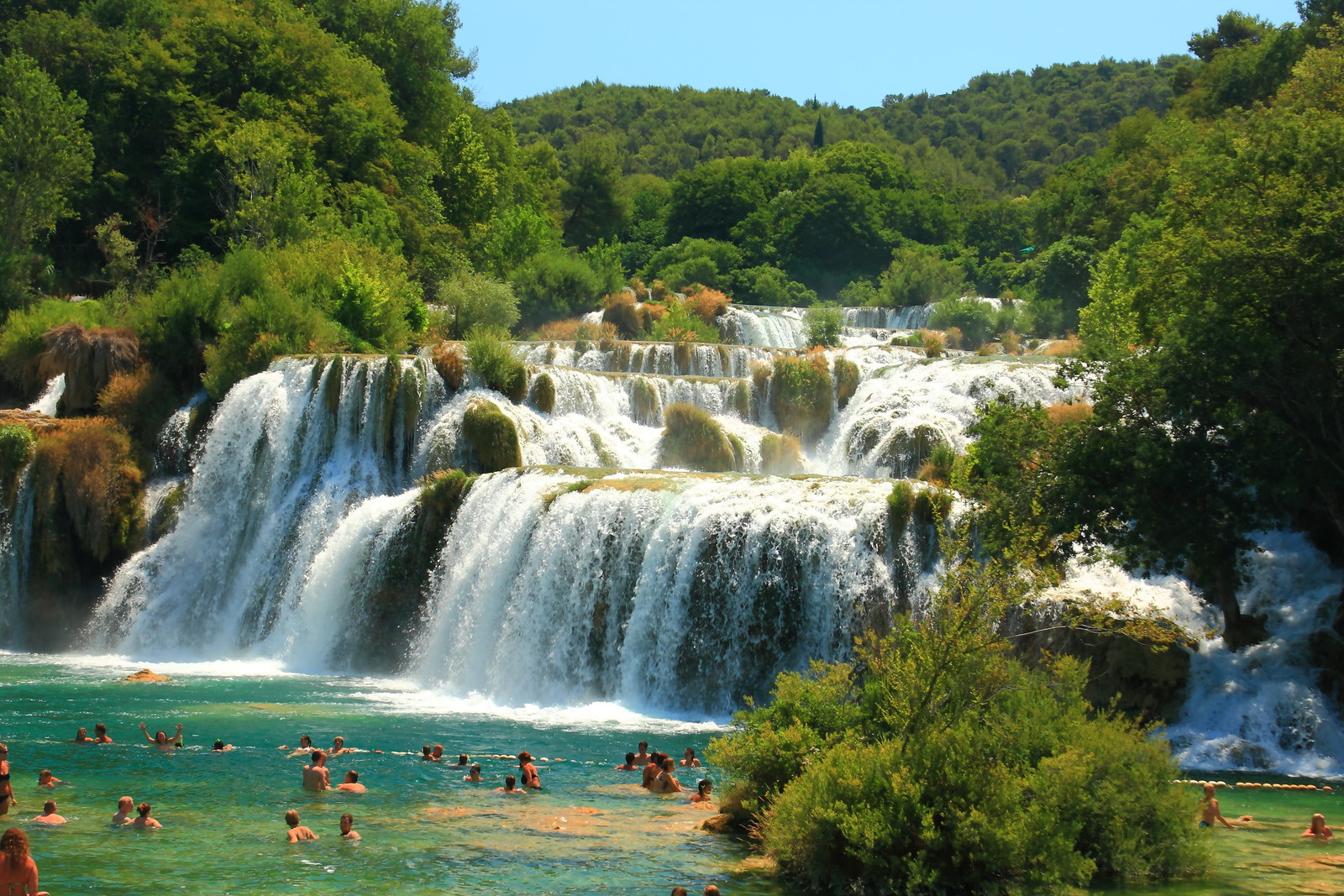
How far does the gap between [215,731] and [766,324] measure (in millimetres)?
31052

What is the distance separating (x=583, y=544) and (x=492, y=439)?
6.09 metres

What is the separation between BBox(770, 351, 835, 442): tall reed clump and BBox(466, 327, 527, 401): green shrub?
22.8 ft

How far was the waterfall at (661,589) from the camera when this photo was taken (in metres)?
20.9

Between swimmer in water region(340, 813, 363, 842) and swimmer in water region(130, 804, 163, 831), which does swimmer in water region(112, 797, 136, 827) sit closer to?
swimmer in water region(130, 804, 163, 831)

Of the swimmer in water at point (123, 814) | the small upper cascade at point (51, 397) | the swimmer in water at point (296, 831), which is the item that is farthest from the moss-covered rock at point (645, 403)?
the swimmer in water at point (123, 814)

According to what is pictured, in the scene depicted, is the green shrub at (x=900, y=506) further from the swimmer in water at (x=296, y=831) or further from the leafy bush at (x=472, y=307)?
the leafy bush at (x=472, y=307)

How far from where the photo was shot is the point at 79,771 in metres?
15.2

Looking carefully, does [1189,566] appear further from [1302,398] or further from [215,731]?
[215,731]

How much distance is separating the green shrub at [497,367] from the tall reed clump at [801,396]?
274 inches

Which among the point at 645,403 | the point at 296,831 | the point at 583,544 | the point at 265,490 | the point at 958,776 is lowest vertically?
the point at 296,831

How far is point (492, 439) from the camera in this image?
92.0ft

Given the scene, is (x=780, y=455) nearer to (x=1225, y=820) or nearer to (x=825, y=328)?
(x=825, y=328)

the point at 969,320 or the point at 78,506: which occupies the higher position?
the point at 969,320

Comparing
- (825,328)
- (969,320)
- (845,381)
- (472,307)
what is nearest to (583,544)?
(845,381)
